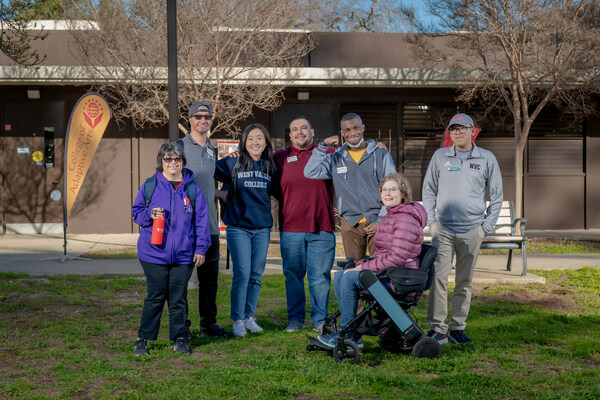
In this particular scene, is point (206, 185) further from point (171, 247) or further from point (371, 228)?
point (371, 228)

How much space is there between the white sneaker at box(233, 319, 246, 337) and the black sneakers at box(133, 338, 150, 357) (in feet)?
2.92

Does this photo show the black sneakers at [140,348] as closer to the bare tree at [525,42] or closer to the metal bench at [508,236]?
the metal bench at [508,236]

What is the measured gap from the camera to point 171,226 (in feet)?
18.1

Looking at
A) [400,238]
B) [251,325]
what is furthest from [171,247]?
[400,238]

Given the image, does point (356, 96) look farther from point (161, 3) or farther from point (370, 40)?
point (161, 3)

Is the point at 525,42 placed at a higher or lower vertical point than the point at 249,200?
higher

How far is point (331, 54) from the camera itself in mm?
15602

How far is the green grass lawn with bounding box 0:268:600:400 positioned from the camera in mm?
4570

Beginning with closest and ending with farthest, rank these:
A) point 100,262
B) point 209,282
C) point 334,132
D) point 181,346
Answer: point 181,346
point 209,282
point 100,262
point 334,132

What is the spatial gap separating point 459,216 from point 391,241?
82 centimetres

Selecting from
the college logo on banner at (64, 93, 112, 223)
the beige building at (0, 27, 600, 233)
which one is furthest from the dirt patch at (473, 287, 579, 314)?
the beige building at (0, 27, 600, 233)

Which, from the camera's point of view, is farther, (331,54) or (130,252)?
(331,54)

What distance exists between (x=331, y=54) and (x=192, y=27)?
4620 millimetres

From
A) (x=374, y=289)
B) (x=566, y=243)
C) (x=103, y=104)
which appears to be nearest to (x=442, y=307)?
(x=374, y=289)
